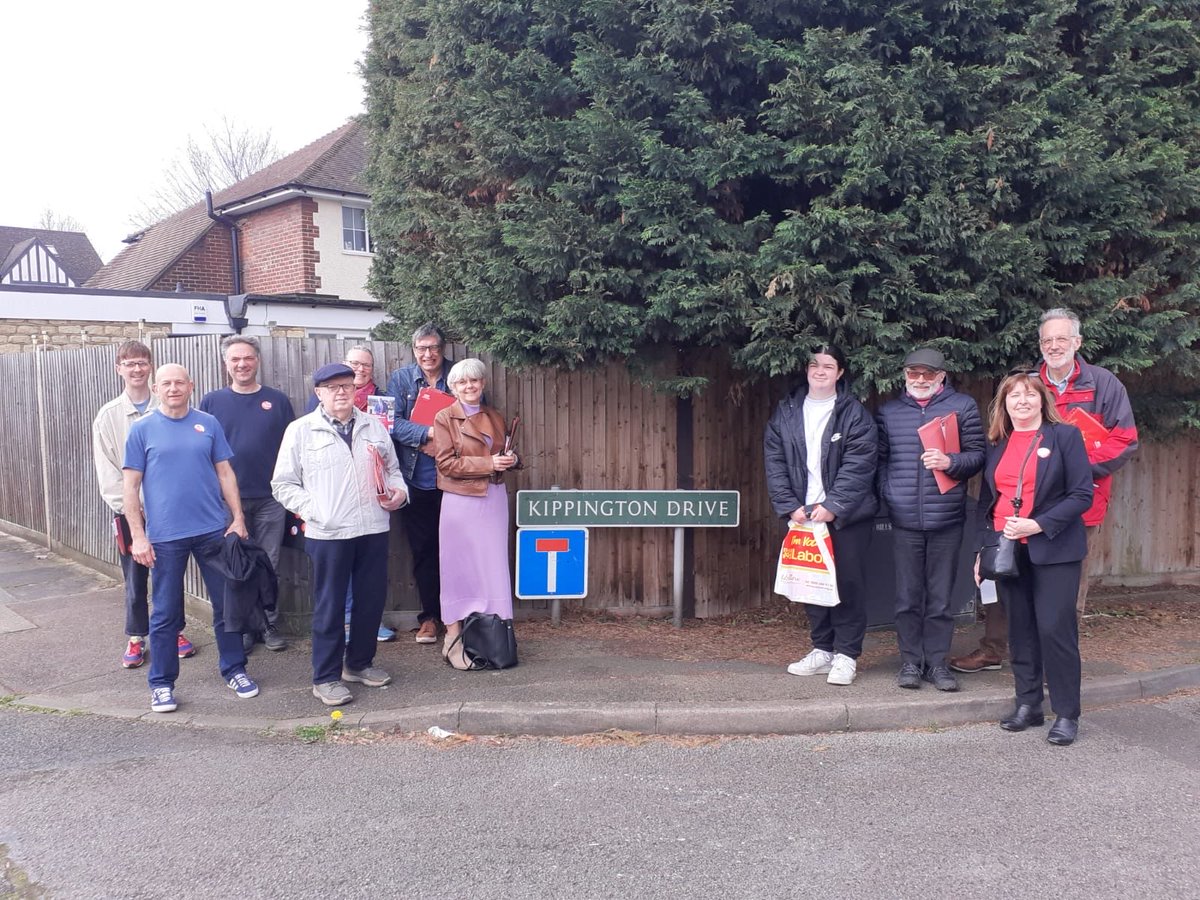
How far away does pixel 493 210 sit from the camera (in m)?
6.18

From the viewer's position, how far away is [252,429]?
6035mm

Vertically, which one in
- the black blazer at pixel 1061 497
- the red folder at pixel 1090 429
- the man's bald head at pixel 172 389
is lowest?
the black blazer at pixel 1061 497

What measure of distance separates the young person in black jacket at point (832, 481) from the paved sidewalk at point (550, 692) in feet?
0.82

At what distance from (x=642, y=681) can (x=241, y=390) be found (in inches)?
128

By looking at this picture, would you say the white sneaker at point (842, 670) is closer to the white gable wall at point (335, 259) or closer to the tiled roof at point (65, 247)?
the white gable wall at point (335, 259)

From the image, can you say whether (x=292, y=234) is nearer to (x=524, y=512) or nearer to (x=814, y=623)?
(x=524, y=512)

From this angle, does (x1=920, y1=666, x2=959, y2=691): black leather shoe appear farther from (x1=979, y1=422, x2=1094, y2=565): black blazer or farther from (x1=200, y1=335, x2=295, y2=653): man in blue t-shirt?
(x1=200, y1=335, x2=295, y2=653): man in blue t-shirt

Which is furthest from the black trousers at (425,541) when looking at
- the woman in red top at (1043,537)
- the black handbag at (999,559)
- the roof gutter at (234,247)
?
the roof gutter at (234,247)

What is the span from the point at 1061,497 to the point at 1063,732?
1.22m

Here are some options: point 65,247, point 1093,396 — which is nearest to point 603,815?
point 1093,396

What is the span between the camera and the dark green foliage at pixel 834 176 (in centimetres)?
532

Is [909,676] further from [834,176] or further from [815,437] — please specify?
[834,176]

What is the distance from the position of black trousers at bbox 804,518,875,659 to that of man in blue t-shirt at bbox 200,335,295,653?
3.66 m

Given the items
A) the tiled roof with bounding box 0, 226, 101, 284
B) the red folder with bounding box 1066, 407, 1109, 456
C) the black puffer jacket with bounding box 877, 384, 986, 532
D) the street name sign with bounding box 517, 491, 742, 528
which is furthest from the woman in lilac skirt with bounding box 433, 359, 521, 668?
the tiled roof with bounding box 0, 226, 101, 284
